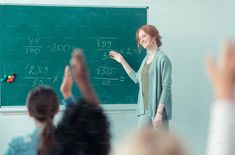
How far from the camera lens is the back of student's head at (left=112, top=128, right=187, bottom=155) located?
41 cm

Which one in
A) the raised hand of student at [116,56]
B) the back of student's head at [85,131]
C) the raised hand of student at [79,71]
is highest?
the raised hand of student at [116,56]

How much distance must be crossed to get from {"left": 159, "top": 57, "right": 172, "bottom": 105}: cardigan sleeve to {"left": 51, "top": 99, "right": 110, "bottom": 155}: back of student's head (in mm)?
1108

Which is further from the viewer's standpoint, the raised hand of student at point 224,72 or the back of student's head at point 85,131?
the back of student's head at point 85,131

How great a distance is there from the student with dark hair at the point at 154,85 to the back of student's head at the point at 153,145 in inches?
60.2

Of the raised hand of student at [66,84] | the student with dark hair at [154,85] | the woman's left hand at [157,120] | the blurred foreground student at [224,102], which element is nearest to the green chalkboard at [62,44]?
the student with dark hair at [154,85]

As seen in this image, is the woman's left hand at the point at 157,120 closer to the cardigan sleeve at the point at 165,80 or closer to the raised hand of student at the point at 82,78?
the cardigan sleeve at the point at 165,80

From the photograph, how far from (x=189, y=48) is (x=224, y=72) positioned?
2.16 metres

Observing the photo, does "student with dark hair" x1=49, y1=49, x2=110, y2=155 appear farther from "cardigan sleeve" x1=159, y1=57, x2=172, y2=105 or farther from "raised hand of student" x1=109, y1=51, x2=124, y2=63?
"raised hand of student" x1=109, y1=51, x2=124, y2=63

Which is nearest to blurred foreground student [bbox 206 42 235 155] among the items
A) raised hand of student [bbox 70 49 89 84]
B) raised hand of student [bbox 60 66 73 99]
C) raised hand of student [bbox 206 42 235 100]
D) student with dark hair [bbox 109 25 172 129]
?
raised hand of student [bbox 206 42 235 100]

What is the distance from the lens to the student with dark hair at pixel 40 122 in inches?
38.8

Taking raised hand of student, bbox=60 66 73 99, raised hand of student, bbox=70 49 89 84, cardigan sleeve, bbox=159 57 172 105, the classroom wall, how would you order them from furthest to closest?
the classroom wall, cardigan sleeve, bbox=159 57 172 105, raised hand of student, bbox=60 66 73 99, raised hand of student, bbox=70 49 89 84

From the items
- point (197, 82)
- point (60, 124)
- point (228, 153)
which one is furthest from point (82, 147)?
point (197, 82)

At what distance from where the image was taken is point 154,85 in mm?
2008

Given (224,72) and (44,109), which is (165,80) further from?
(224,72)
